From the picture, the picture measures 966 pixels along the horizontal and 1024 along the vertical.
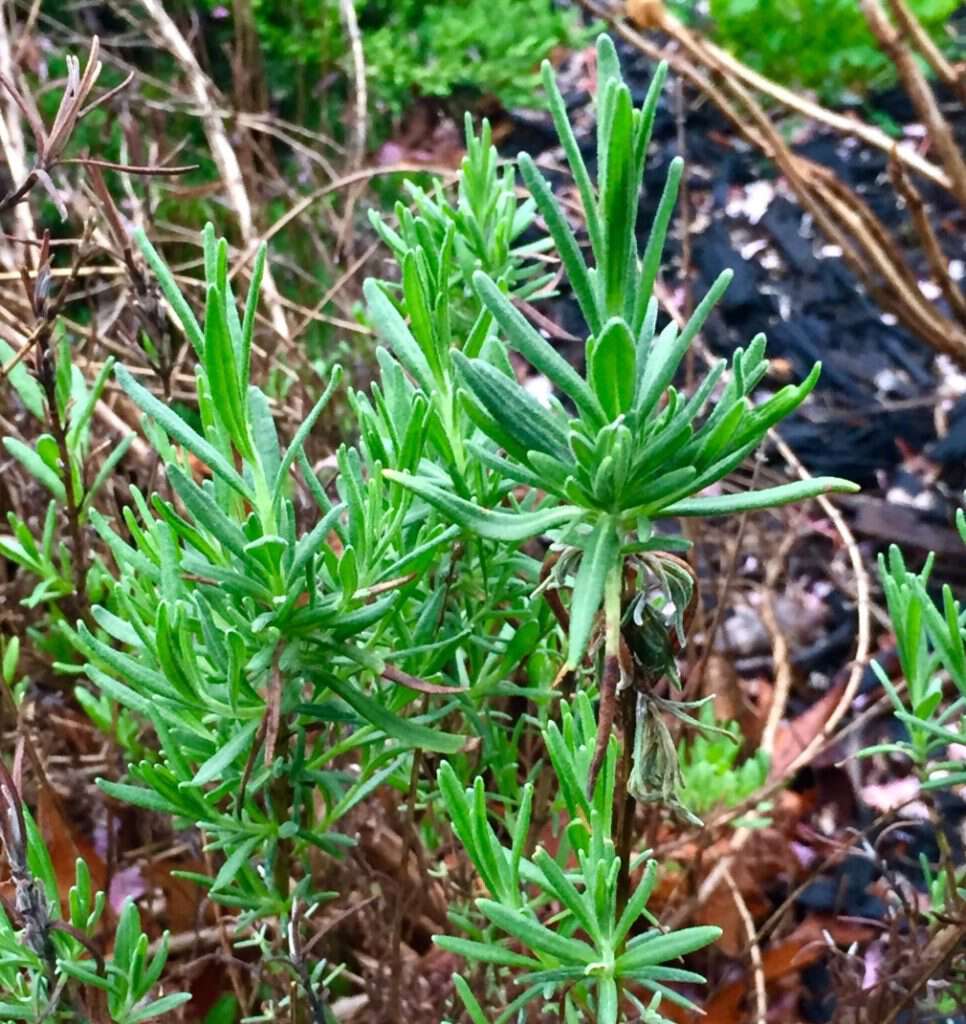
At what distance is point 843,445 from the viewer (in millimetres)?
1461

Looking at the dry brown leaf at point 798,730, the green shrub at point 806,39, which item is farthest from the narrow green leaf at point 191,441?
the green shrub at point 806,39

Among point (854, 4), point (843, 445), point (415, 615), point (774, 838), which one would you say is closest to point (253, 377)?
point (415, 615)

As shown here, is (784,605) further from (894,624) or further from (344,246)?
(894,624)

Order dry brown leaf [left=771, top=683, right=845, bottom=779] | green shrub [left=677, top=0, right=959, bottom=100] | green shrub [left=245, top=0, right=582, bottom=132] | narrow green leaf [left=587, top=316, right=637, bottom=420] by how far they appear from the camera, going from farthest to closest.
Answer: green shrub [left=677, top=0, right=959, bottom=100] < green shrub [left=245, top=0, right=582, bottom=132] < dry brown leaf [left=771, top=683, right=845, bottom=779] < narrow green leaf [left=587, top=316, right=637, bottom=420]

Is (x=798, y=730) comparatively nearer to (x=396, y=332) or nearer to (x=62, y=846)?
(x=62, y=846)

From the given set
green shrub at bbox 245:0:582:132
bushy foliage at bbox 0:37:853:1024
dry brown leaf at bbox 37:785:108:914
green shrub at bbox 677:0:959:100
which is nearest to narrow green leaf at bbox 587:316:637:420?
bushy foliage at bbox 0:37:853:1024

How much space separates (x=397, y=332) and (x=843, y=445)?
1.22 m

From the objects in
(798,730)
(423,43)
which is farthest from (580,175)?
(423,43)

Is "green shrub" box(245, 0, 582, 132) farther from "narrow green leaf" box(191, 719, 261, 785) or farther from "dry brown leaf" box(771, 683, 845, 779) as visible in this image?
"narrow green leaf" box(191, 719, 261, 785)

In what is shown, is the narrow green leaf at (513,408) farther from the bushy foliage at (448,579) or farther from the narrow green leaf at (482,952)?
the narrow green leaf at (482,952)

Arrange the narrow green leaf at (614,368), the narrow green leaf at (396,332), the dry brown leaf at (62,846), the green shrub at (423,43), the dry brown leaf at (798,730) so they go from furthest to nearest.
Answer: the green shrub at (423,43)
the dry brown leaf at (798,730)
the dry brown leaf at (62,846)
the narrow green leaf at (396,332)
the narrow green leaf at (614,368)

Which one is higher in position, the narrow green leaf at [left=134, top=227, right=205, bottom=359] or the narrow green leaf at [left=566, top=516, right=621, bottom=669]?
the narrow green leaf at [left=134, top=227, right=205, bottom=359]

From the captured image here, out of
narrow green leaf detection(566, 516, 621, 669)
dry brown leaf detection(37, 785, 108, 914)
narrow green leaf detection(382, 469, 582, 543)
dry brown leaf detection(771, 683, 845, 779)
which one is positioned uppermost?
narrow green leaf detection(382, 469, 582, 543)

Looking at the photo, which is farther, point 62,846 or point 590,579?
point 62,846
